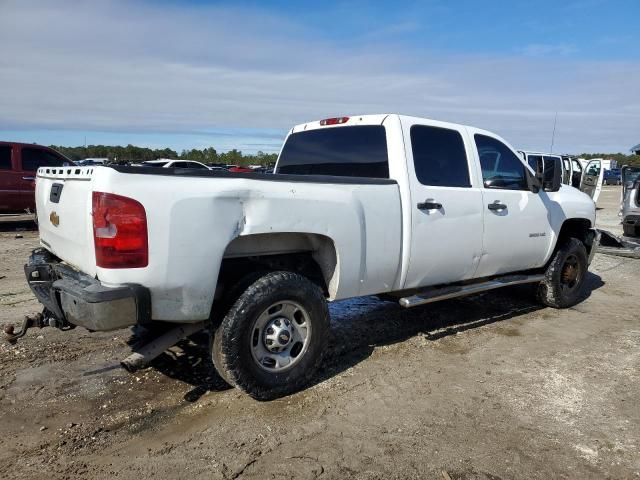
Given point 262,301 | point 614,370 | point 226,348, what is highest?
point 262,301

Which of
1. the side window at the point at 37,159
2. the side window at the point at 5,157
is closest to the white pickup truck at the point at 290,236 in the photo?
the side window at the point at 37,159

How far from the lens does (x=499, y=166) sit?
554cm

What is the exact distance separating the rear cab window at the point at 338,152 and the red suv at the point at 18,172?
832 cm

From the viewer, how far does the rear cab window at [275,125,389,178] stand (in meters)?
4.63

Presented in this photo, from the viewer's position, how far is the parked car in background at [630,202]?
10.7 meters

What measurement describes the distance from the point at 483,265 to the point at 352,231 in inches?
74.3

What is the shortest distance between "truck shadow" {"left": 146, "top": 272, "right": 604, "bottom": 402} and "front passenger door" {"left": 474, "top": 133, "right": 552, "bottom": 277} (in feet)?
2.43

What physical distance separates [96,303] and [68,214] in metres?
0.85

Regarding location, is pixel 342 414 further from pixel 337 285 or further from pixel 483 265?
pixel 483 265

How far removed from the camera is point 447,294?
4902mm

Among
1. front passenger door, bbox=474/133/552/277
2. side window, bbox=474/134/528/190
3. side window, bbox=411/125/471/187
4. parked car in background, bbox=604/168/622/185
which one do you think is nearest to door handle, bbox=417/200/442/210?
side window, bbox=411/125/471/187

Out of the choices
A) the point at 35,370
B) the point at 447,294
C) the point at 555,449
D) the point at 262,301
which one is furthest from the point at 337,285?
the point at 35,370

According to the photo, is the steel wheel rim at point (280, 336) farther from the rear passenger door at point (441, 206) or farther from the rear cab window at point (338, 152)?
the rear cab window at point (338, 152)

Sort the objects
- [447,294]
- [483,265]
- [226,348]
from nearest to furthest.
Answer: [226,348], [447,294], [483,265]
